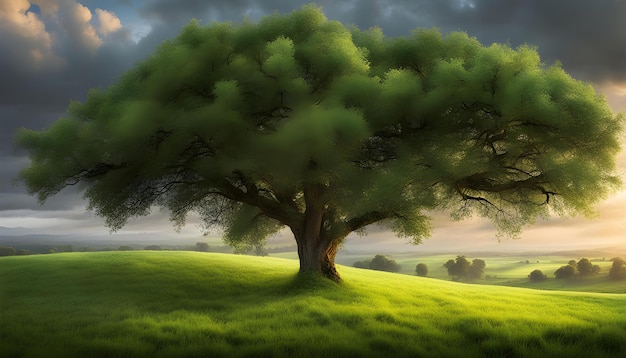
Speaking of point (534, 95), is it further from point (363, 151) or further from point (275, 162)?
point (275, 162)

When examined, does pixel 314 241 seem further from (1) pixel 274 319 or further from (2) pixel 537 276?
(2) pixel 537 276

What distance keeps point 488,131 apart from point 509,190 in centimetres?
428

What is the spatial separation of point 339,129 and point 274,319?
6814mm

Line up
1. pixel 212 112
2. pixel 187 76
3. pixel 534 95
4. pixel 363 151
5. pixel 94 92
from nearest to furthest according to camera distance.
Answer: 1. pixel 534 95
2. pixel 212 112
3. pixel 187 76
4. pixel 363 151
5. pixel 94 92

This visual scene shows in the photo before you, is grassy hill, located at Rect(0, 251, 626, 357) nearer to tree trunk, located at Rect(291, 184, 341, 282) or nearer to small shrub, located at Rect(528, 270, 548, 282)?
tree trunk, located at Rect(291, 184, 341, 282)

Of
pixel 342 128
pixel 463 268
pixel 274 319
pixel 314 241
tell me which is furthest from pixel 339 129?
pixel 463 268

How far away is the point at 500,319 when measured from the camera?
1666 cm

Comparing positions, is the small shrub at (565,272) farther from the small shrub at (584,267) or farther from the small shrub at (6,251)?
the small shrub at (6,251)

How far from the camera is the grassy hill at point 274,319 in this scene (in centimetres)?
1252

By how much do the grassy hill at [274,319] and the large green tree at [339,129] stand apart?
356 cm

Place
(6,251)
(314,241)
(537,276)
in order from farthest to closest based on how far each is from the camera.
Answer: (537,276), (6,251), (314,241)

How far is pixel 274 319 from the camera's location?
1541 centimetres

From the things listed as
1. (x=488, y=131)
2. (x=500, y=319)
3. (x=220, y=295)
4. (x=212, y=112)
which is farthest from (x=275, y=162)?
(x=500, y=319)

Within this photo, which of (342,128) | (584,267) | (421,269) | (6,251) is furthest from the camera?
(421,269)
